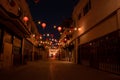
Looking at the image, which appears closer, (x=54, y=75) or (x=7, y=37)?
(x=54, y=75)

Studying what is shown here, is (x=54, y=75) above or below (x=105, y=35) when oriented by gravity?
below

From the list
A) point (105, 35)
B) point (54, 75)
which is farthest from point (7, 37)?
point (105, 35)

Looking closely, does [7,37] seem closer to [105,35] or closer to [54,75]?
[54,75]

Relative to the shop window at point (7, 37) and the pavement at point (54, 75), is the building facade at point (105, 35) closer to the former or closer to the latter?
the pavement at point (54, 75)

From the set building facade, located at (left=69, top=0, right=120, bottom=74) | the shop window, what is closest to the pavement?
building facade, located at (left=69, top=0, right=120, bottom=74)

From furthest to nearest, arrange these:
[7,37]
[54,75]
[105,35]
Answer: [7,37], [105,35], [54,75]

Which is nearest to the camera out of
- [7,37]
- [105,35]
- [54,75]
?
[54,75]

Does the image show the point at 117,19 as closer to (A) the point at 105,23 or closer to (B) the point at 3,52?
(A) the point at 105,23

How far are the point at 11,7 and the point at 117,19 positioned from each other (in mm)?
10508

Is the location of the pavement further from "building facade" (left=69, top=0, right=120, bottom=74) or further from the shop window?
the shop window

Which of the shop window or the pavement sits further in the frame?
the shop window

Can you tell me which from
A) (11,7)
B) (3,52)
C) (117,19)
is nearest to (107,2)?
(117,19)

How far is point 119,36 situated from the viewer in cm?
1237

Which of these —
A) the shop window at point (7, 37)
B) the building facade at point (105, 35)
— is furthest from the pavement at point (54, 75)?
the shop window at point (7, 37)
